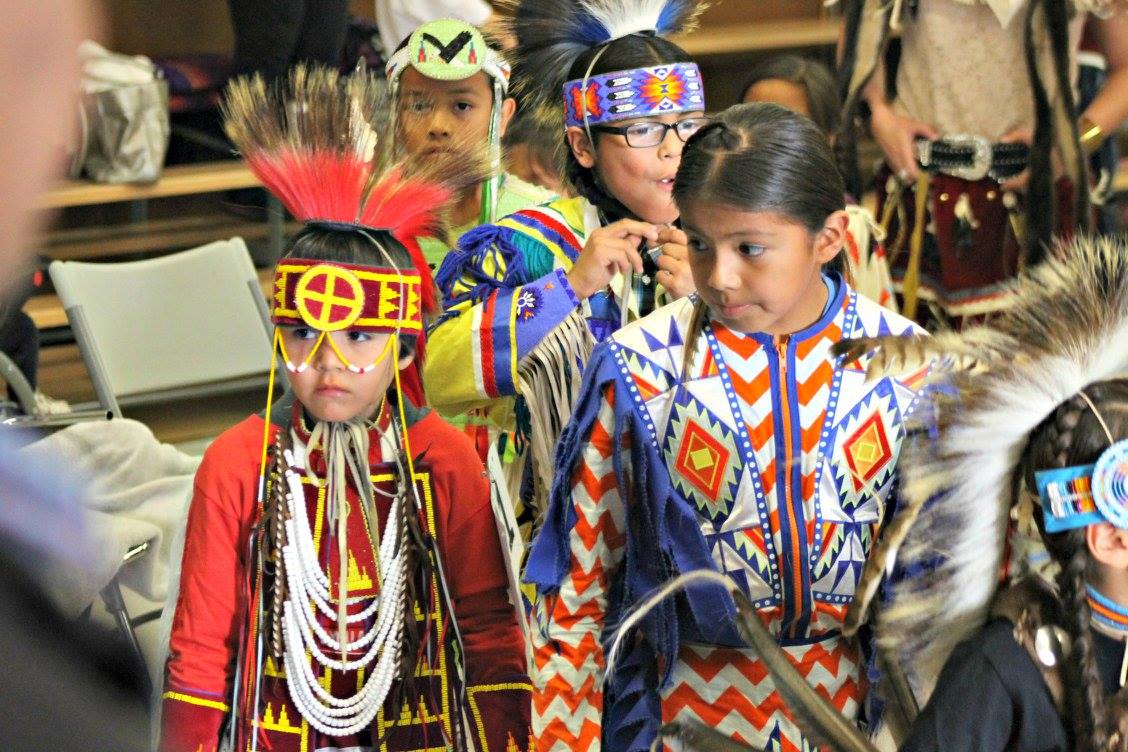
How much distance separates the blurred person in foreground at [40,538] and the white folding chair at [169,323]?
2.76 m

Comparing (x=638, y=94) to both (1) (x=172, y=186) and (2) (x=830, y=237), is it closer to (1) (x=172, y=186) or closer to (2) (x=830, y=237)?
(2) (x=830, y=237)

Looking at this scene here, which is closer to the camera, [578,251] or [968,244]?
[578,251]

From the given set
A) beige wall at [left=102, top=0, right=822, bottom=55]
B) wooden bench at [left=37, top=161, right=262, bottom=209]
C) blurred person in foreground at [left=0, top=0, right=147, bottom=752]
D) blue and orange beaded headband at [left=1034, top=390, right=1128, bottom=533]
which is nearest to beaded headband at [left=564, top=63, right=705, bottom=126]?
blue and orange beaded headband at [left=1034, top=390, right=1128, bottom=533]

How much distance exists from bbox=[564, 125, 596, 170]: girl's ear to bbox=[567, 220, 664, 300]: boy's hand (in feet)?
0.55

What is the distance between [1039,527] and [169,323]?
7.55 ft

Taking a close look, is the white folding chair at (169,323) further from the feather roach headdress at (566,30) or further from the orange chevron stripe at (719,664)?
the orange chevron stripe at (719,664)

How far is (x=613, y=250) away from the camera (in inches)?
84.9

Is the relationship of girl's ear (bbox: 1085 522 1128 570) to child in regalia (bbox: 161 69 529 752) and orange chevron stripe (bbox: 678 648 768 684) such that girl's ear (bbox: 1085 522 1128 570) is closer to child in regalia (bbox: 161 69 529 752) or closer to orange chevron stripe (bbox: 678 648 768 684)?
orange chevron stripe (bbox: 678 648 768 684)

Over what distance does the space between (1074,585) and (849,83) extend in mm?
2044

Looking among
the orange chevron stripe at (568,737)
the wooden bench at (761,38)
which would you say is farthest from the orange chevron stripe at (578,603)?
the wooden bench at (761,38)

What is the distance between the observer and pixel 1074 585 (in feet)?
4.85

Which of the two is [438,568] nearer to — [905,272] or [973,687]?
[973,687]

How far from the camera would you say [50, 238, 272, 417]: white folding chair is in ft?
10.9

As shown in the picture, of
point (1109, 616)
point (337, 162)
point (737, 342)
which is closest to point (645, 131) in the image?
point (337, 162)
